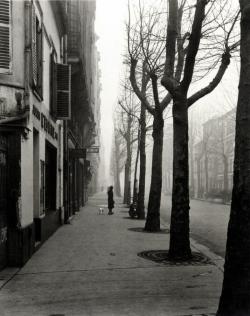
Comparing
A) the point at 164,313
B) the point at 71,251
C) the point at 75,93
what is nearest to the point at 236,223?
the point at 164,313

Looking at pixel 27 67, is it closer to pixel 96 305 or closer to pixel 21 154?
pixel 21 154

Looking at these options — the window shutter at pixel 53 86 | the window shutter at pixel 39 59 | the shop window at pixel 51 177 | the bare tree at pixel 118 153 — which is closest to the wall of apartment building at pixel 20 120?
the window shutter at pixel 39 59

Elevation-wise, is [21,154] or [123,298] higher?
[21,154]

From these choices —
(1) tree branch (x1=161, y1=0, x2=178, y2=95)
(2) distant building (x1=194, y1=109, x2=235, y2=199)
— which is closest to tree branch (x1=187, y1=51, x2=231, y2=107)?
(1) tree branch (x1=161, y1=0, x2=178, y2=95)

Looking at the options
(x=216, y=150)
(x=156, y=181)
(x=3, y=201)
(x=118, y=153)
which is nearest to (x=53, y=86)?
(x=156, y=181)

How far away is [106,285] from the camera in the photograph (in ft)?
25.5

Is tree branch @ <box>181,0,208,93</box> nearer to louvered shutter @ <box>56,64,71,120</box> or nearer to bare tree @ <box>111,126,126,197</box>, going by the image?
louvered shutter @ <box>56,64,71,120</box>

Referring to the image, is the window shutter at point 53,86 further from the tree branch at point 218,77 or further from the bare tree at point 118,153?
the bare tree at point 118,153

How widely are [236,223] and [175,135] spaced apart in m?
5.72

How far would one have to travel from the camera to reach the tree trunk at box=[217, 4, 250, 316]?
5.28 meters

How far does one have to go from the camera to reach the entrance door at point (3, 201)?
9.12 meters

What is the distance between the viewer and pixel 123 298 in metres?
6.85

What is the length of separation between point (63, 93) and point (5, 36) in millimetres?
7208

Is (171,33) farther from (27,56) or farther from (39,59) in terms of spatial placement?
(27,56)
